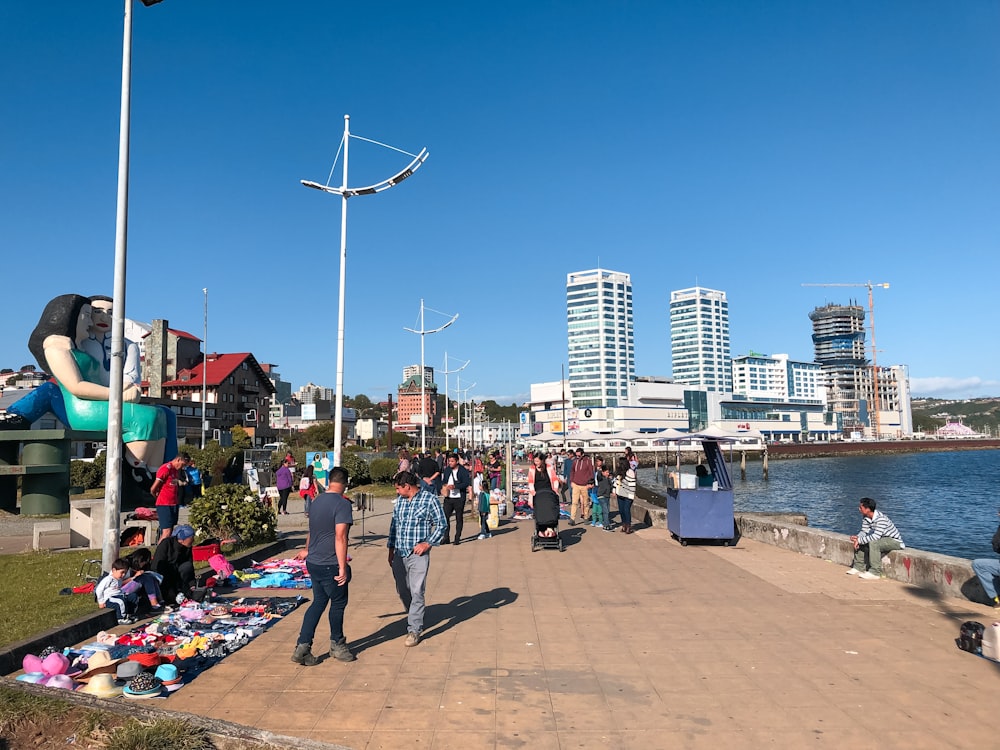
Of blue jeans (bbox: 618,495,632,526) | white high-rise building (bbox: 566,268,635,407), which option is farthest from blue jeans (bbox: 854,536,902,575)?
white high-rise building (bbox: 566,268,635,407)

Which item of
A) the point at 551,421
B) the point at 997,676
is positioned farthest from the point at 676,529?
the point at 551,421

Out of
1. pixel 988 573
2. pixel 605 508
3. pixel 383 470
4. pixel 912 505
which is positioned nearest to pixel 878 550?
pixel 988 573

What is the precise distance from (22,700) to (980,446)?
19309 centimetres

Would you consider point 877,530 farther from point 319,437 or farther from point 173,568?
point 319,437

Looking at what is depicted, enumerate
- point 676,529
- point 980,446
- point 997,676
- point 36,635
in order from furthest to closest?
point 980,446, point 676,529, point 36,635, point 997,676

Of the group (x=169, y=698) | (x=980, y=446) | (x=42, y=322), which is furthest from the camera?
(x=980, y=446)

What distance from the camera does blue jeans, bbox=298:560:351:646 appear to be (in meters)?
6.56

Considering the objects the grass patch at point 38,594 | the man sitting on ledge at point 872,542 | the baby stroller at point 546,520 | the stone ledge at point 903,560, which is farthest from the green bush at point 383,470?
the man sitting on ledge at point 872,542

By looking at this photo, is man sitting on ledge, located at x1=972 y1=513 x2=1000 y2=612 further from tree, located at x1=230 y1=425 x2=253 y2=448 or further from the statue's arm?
tree, located at x1=230 y1=425 x2=253 y2=448

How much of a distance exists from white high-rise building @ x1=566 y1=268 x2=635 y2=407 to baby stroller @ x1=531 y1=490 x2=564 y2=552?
157 metres

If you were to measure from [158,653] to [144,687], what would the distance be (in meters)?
0.89

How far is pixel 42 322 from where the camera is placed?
21.3 m

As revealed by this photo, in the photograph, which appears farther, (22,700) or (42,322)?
(42,322)

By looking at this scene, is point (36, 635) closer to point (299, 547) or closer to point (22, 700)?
point (22, 700)
